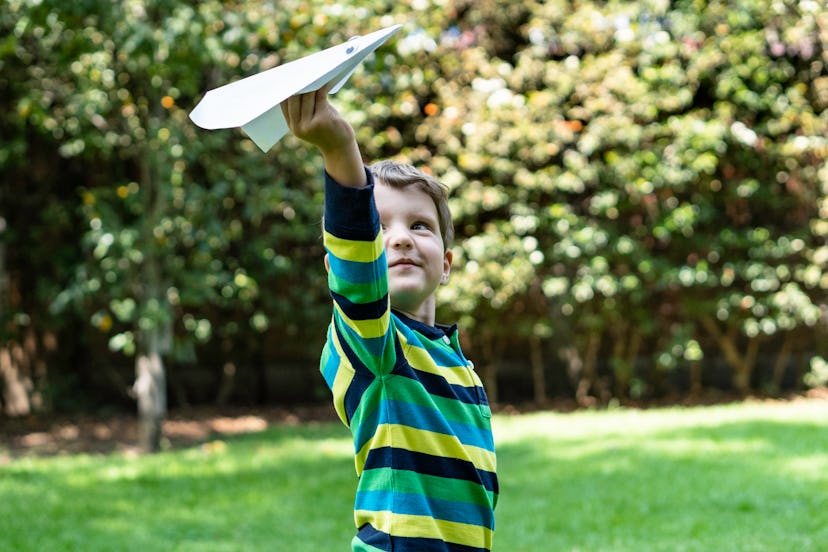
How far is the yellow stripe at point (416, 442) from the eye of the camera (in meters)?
1.50

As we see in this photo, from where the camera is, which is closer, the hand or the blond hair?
the hand

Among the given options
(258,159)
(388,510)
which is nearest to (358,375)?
(388,510)

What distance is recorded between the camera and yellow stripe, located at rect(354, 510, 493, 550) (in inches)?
58.2

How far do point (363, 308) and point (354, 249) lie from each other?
93 mm

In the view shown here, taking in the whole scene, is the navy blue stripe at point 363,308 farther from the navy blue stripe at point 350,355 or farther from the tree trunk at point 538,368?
the tree trunk at point 538,368

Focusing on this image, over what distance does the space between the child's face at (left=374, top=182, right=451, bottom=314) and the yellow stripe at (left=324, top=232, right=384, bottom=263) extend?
0.20 m

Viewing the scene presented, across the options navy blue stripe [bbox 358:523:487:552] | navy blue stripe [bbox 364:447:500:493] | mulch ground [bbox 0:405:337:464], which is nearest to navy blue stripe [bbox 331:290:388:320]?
navy blue stripe [bbox 364:447:500:493]

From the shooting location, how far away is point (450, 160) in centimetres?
792

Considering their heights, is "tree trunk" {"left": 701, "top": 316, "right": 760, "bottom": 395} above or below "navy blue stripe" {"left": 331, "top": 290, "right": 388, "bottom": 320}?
below

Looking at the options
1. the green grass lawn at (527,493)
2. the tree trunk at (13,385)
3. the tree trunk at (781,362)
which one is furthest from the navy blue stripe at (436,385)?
the tree trunk at (781,362)

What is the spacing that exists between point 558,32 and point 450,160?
4.21ft

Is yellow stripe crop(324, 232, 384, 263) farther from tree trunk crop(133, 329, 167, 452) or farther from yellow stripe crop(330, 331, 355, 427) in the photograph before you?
tree trunk crop(133, 329, 167, 452)

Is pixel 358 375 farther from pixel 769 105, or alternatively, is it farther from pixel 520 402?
pixel 520 402

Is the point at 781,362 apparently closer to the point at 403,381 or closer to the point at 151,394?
the point at 151,394
